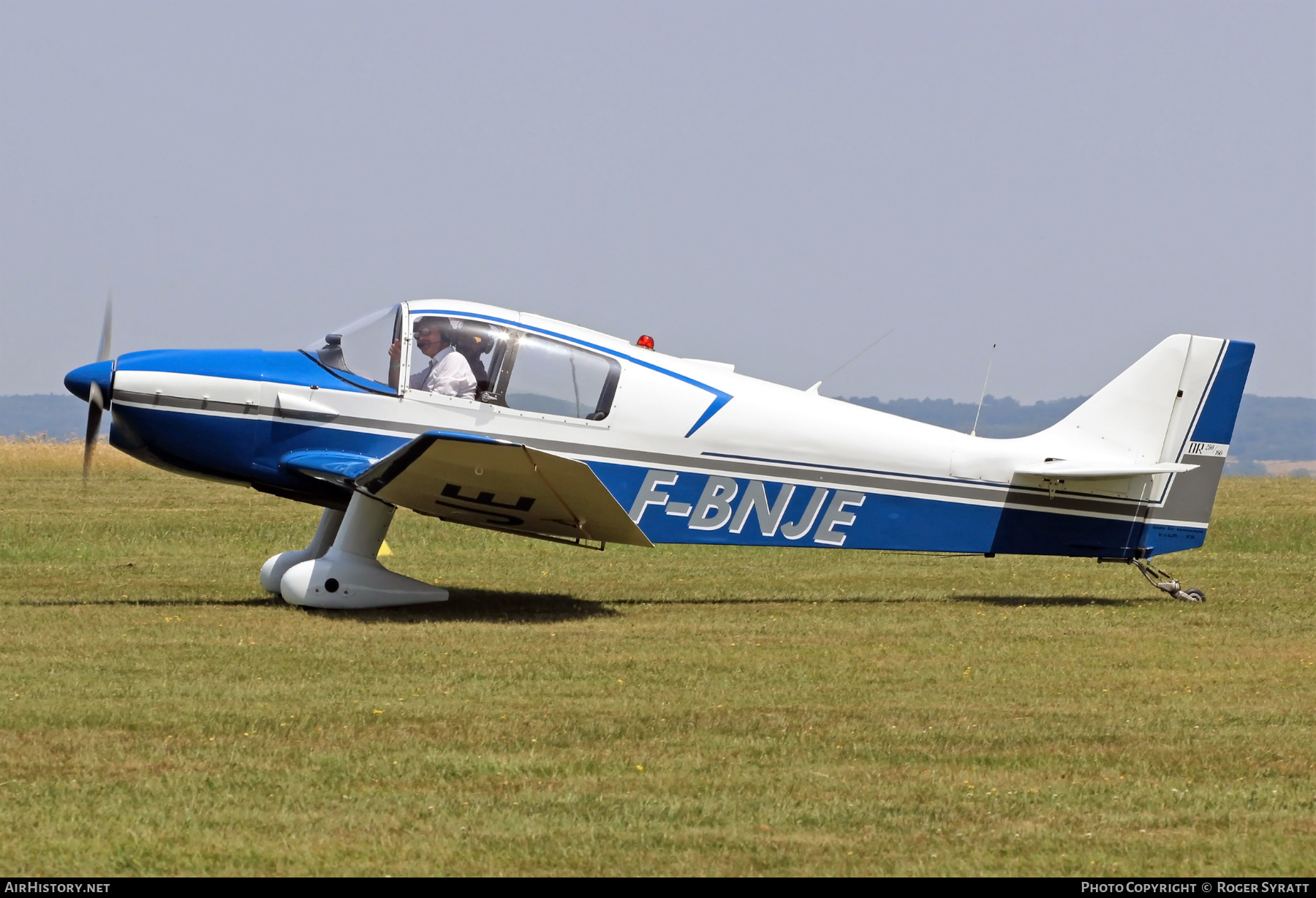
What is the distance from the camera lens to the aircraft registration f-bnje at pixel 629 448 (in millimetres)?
10375

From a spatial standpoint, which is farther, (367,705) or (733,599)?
(733,599)

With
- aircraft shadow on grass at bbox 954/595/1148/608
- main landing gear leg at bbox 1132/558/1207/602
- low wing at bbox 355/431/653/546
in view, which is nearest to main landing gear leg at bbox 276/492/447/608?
low wing at bbox 355/431/653/546

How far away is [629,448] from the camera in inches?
426

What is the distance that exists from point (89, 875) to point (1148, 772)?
4196mm

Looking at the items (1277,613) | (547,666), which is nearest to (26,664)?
(547,666)

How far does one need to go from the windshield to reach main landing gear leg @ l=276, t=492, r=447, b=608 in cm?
100

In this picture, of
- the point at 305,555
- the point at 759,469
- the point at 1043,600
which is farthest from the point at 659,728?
the point at 1043,600

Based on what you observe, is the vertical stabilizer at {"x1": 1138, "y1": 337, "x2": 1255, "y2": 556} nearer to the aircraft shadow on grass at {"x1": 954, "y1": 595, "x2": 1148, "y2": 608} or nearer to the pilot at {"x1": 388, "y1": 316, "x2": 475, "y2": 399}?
the aircraft shadow on grass at {"x1": 954, "y1": 595, "x2": 1148, "y2": 608}

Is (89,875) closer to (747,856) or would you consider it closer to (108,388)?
(747,856)

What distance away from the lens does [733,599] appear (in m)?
11.7

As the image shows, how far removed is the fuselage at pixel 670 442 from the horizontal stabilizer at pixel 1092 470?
0.10 m

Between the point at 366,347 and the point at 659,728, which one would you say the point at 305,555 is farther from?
the point at 659,728

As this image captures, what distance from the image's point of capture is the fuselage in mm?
10492

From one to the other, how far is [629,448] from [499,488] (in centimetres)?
125
